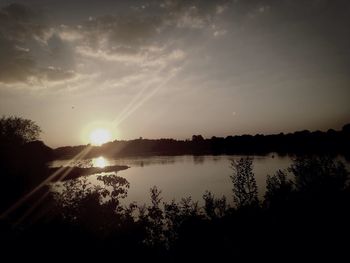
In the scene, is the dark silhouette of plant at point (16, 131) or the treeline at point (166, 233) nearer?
the treeline at point (166, 233)

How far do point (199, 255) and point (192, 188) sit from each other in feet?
173

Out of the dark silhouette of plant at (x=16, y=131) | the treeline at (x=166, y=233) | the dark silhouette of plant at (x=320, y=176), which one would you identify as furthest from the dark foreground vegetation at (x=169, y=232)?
the dark silhouette of plant at (x=16, y=131)

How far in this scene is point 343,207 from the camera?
86.1 feet

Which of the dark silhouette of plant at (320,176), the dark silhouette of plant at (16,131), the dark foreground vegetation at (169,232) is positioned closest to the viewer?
the dark foreground vegetation at (169,232)

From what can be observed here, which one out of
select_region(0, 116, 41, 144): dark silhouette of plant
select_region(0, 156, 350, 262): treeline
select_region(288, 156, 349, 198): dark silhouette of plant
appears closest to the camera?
select_region(0, 156, 350, 262): treeline

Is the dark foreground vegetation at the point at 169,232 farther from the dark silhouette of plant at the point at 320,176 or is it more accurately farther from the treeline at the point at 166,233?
the dark silhouette of plant at the point at 320,176

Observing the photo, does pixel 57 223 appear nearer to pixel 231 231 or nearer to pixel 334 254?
pixel 231 231

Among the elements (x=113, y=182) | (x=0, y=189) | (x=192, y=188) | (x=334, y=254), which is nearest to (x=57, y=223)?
(x=113, y=182)

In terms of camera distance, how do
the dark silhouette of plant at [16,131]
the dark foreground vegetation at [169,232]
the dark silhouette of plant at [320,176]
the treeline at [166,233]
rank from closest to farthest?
the dark foreground vegetation at [169,232]
the treeline at [166,233]
the dark silhouette of plant at [320,176]
the dark silhouette of plant at [16,131]

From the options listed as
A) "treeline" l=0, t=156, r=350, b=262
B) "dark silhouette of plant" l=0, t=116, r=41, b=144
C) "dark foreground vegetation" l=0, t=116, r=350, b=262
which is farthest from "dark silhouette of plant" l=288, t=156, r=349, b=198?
"dark silhouette of plant" l=0, t=116, r=41, b=144

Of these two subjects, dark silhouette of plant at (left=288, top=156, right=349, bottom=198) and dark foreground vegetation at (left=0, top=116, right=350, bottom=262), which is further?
dark silhouette of plant at (left=288, top=156, right=349, bottom=198)

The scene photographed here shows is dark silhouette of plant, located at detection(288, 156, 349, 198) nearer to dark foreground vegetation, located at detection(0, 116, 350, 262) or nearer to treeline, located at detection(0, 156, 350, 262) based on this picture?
dark foreground vegetation, located at detection(0, 116, 350, 262)

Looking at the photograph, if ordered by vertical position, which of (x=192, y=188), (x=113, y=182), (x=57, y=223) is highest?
(x=113, y=182)

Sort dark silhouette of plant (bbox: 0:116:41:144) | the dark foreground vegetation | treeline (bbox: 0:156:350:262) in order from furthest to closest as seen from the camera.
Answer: dark silhouette of plant (bbox: 0:116:41:144)
treeline (bbox: 0:156:350:262)
the dark foreground vegetation
